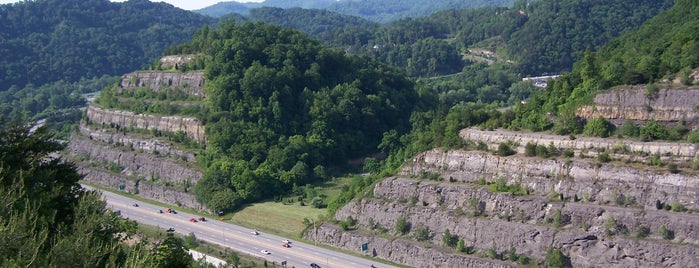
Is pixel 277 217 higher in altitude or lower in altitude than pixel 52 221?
lower

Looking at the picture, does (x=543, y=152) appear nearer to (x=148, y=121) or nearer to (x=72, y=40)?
(x=148, y=121)

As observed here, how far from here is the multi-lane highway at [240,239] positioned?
1950 inches

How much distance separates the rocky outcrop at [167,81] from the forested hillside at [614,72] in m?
38.3

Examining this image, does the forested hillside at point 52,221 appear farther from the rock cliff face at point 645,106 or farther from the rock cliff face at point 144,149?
the rock cliff face at point 144,149

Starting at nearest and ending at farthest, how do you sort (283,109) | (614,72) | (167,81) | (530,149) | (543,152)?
(543,152) → (530,149) → (614,72) → (283,109) → (167,81)

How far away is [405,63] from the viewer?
445 ft

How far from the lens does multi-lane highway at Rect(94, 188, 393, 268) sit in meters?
49.5

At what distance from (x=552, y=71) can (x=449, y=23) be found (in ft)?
142

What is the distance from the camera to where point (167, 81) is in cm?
8300

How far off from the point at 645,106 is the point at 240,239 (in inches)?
1125

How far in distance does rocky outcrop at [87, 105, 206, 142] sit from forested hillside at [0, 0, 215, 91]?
63.5 m

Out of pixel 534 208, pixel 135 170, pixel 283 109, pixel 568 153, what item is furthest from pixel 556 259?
pixel 135 170

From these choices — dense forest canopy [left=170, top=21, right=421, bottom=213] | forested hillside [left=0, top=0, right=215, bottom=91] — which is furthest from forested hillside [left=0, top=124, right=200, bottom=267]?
forested hillside [left=0, top=0, right=215, bottom=91]

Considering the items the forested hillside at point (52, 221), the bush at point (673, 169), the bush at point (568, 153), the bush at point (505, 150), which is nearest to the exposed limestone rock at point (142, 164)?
the bush at point (505, 150)
